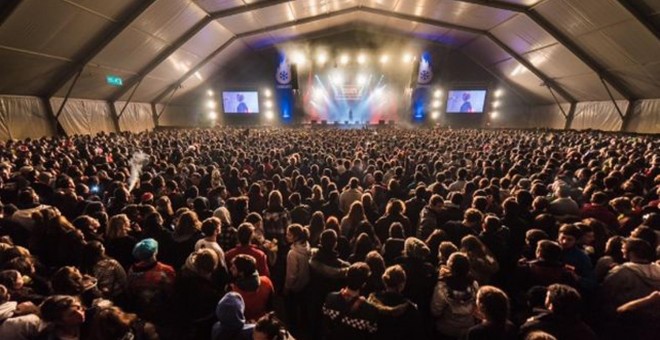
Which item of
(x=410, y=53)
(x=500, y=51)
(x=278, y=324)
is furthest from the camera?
(x=410, y=53)

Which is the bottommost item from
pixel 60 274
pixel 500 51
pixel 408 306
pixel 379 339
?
pixel 379 339

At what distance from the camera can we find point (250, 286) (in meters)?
3.57

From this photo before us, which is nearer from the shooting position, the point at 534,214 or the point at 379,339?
the point at 379,339

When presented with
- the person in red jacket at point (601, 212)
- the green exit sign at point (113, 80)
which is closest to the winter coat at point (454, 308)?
the person in red jacket at point (601, 212)

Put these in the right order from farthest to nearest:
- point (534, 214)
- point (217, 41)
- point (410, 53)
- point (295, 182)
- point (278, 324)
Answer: point (410, 53) → point (217, 41) → point (295, 182) → point (534, 214) → point (278, 324)

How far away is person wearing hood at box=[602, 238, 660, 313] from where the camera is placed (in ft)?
11.3

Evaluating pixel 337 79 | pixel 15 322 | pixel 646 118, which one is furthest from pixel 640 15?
pixel 337 79

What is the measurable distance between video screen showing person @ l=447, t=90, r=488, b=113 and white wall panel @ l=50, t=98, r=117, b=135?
32.0 metres

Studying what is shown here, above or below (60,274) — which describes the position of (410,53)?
above

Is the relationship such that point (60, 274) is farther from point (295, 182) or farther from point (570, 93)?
point (570, 93)

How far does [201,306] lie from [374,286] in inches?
70.1

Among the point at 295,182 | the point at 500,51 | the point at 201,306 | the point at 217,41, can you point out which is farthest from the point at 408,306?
the point at 500,51

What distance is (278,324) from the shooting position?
2693 millimetres

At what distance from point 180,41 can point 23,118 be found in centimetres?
990
